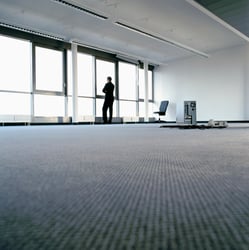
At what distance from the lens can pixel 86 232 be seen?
370 mm

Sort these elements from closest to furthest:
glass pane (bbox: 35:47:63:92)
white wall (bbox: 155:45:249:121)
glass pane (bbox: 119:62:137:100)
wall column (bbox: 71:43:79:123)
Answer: glass pane (bbox: 35:47:63:92) → wall column (bbox: 71:43:79:123) → white wall (bbox: 155:45:249:121) → glass pane (bbox: 119:62:137:100)

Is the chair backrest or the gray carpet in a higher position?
the chair backrest

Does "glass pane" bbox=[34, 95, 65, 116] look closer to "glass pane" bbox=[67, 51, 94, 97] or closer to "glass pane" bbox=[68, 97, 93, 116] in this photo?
"glass pane" bbox=[68, 97, 93, 116]

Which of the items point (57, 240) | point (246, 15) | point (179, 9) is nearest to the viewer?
point (57, 240)

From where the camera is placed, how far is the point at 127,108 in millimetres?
11734

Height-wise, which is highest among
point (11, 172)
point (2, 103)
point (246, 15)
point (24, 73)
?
point (246, 15)

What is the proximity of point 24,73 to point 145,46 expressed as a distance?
438 centimetres

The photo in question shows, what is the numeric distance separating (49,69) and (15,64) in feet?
3.69

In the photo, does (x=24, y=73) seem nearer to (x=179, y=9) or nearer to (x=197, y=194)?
(x=179, y=9)

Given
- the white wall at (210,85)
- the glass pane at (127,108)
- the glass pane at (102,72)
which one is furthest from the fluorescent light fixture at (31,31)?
the white wall at (210,85)

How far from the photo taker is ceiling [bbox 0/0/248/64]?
637cm

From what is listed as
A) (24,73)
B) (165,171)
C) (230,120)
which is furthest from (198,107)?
(165,171)

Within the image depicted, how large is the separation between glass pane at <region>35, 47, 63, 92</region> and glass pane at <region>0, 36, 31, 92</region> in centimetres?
31

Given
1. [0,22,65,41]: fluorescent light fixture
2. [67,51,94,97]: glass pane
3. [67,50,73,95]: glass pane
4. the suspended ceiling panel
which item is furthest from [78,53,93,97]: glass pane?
the suspended ceiling panel
